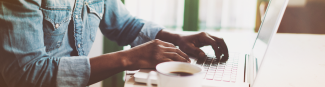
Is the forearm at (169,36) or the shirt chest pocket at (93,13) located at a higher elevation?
the shirt chest pocket at (93,13)

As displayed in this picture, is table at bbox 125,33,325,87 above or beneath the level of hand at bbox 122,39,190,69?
beneath

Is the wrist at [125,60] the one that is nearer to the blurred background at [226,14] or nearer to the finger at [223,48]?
the finger at [223,48]

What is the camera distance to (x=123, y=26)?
989 millimetres

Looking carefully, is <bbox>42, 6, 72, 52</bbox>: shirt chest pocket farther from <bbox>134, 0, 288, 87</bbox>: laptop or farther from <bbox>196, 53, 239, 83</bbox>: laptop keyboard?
<bbox>196, 53, 239, 83</bbox>: laptop keyboard

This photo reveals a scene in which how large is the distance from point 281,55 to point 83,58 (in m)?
0.64

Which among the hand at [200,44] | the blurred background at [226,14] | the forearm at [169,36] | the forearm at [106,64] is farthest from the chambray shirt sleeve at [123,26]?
the blurred background at [226,14]

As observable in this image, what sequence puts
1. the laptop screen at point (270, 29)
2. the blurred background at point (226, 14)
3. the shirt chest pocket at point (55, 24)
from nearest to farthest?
the laptop screen at point (270, 29) → the shirt chest pocket at point (55, 24) → the blurred background at point (226, 14)

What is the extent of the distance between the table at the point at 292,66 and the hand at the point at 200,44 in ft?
0.42

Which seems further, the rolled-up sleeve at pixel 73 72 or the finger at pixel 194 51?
the finger at pixel 194 51

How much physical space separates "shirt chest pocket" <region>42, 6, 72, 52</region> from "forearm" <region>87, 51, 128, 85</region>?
0.19m

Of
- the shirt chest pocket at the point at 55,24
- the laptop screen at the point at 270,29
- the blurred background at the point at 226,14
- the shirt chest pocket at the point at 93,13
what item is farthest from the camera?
the blurred background at the point at 226,14

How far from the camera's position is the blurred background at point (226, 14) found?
1.56 m

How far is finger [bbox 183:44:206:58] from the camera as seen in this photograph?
69 centimetres

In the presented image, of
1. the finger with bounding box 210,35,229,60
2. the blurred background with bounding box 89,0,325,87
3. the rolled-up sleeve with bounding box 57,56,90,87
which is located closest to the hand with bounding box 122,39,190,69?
the rolled-up sleeve with bounding box 57,56,90,87
